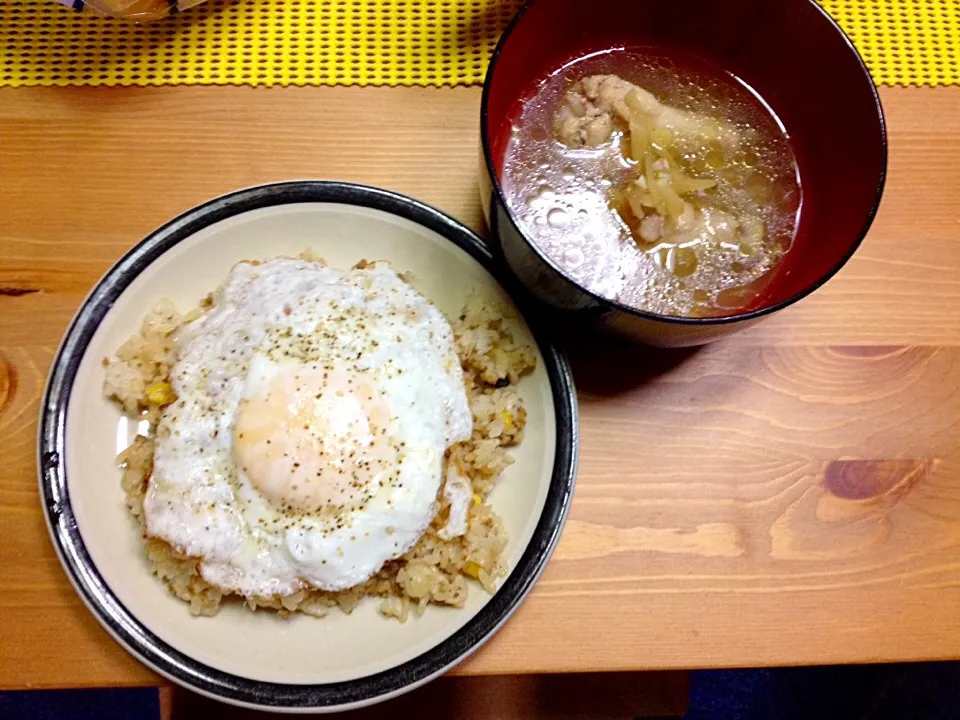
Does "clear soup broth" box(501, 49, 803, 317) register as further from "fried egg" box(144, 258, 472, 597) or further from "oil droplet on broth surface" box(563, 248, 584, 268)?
"fried egg" box(144, 258, 472, 597)

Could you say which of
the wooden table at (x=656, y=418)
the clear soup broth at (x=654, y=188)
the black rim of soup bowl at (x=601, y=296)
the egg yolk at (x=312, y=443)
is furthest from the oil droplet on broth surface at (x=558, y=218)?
the egg yolk at (x=312, y=443)

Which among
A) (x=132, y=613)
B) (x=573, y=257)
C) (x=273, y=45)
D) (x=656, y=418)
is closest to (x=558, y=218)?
(x=573, y=257)

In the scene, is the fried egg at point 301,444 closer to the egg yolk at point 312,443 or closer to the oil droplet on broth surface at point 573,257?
the egg yolk at point 312,443

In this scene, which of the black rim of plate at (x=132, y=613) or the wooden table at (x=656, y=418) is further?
the wooden table at (x=656, y=418)

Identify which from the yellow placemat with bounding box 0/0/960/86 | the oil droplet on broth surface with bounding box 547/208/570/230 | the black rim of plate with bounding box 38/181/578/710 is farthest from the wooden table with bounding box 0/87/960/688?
the oil droplet on broth surface with bounding box 547/208/570/230

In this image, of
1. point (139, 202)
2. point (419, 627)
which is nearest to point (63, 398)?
point (139, 202)

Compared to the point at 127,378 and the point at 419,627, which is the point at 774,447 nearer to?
the point at 419,627
